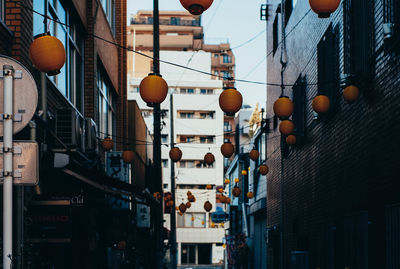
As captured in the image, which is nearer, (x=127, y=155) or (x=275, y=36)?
(x=127, y=155)

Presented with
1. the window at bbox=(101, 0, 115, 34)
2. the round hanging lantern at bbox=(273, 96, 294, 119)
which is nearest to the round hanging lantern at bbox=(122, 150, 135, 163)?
the window at bbox=(101, 0, 115, 34)

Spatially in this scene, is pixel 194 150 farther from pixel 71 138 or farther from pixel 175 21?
pixel 71 138

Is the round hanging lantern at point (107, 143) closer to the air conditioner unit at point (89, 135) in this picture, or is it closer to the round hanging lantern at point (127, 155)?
the round hanging lantern at point (127, 155)

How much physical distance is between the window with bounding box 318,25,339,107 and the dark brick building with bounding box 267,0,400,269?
2 centimetres

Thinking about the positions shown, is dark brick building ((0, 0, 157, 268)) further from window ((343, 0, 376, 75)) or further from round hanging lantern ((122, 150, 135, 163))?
window ((343, 0, 376, 75))

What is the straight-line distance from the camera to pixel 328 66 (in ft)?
46.5

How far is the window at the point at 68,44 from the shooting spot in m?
11.1

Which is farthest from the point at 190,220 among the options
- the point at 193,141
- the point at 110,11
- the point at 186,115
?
the point at 110,11

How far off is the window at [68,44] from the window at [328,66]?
5.64 meters

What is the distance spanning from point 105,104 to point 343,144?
30.8 ft

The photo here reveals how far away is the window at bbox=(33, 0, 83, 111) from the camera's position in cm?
1108

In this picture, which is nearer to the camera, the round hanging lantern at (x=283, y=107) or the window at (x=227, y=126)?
the round hanging lantern at (x=283, y=107)

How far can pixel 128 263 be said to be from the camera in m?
22.5

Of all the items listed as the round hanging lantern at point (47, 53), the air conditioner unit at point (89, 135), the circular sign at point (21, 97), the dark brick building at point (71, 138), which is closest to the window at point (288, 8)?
the dark brick building at point (71, 138)
